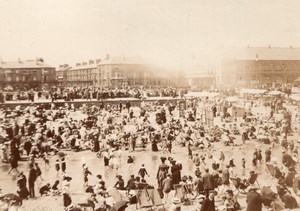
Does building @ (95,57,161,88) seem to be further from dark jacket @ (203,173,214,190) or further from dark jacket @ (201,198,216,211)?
dark jacket @ (201,198,216,211)

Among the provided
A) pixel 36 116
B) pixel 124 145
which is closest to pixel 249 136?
pixel 124 145

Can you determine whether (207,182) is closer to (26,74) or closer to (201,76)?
(201,76)

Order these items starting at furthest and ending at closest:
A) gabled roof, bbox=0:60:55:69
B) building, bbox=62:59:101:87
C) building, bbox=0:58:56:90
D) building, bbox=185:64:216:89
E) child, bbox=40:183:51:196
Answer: building, bbox=62:59:101:87, gabled roof, bbox=0:60:55:69, building, bbox=0:58:56:90, building, bbox=185:64:216:89, child, bbox=40:183:51:196

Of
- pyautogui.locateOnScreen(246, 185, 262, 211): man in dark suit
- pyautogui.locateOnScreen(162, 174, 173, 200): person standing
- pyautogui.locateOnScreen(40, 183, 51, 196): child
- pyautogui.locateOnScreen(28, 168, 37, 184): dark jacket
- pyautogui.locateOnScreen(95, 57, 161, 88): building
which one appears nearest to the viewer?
pyautogui.locateOnScreen(246, 185, 262, 211): man in dark suit

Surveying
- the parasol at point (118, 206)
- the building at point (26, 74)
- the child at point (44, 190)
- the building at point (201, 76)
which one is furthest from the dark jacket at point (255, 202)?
the building at point (26, 74)

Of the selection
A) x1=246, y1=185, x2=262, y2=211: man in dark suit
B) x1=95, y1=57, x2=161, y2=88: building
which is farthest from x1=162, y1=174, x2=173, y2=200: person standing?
x1=95, y1=57, x2=161, y2=88: building

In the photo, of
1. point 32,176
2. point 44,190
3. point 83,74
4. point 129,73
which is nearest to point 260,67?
point 129,73

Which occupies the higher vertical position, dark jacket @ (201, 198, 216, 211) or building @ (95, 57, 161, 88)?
building @ (95, 57, 161, 88)

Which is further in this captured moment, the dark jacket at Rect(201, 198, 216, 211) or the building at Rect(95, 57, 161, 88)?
the building at Rect(95, 57, 161, 88)
